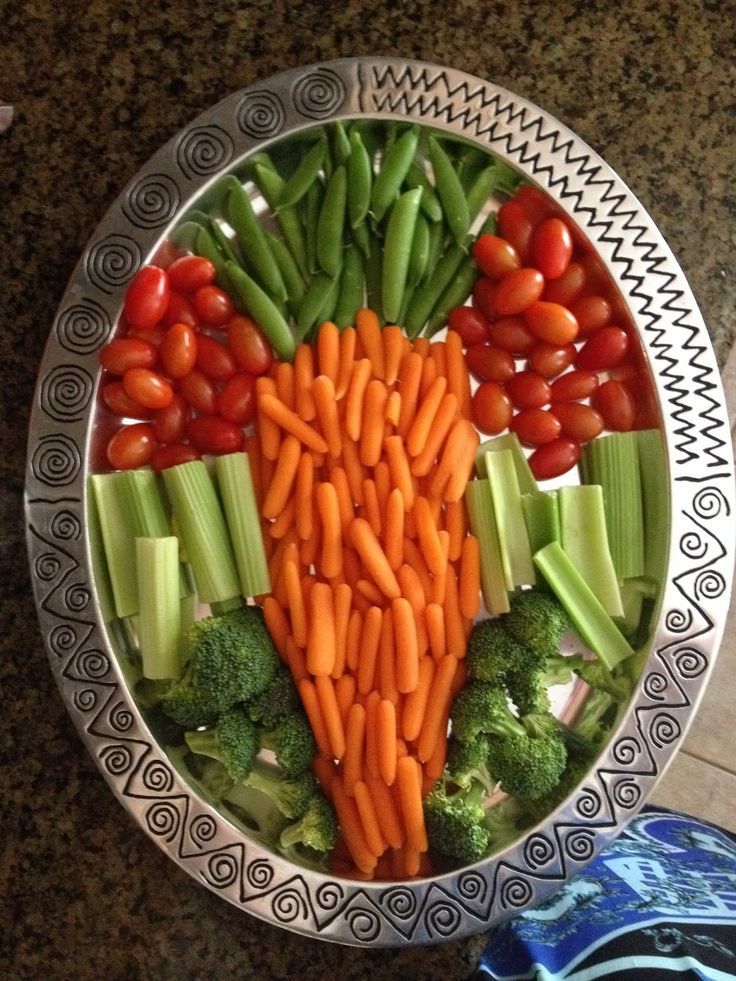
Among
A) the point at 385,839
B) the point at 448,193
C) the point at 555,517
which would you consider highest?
the point at 448,193

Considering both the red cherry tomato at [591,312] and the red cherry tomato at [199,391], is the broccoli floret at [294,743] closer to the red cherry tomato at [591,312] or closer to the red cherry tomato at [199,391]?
the red cherry tomato at [199,391]

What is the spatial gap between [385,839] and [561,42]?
1.37 m

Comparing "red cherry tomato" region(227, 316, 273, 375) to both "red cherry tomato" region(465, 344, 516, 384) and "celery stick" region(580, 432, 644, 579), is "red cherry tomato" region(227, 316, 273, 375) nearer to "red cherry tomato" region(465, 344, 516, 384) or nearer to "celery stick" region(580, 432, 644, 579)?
"red cherry tomato" region(465, 344, 516, 384)

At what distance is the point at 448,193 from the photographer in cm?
125

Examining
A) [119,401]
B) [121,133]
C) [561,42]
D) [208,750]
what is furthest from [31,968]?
[561,42]

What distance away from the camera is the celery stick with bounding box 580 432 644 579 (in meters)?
1.26

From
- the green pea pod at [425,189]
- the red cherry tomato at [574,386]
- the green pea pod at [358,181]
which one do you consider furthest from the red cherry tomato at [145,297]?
the red cherry tomato at [574,386]

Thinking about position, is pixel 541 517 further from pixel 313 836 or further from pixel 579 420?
pixel 313 836

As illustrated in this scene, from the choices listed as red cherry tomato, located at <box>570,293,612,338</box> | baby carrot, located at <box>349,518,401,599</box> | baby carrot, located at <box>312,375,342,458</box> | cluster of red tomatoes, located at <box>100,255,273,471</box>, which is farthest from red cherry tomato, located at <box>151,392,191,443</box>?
red cherry tomato, located at <box>570,293,612,338</box>

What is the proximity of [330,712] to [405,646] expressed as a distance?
0.16 metres

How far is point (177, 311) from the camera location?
126 cm

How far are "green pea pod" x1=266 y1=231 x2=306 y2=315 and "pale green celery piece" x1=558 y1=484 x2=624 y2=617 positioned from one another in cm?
53

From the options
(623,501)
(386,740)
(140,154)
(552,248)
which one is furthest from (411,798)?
(140,154)

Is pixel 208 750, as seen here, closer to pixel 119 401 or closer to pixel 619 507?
pixel 119 401
